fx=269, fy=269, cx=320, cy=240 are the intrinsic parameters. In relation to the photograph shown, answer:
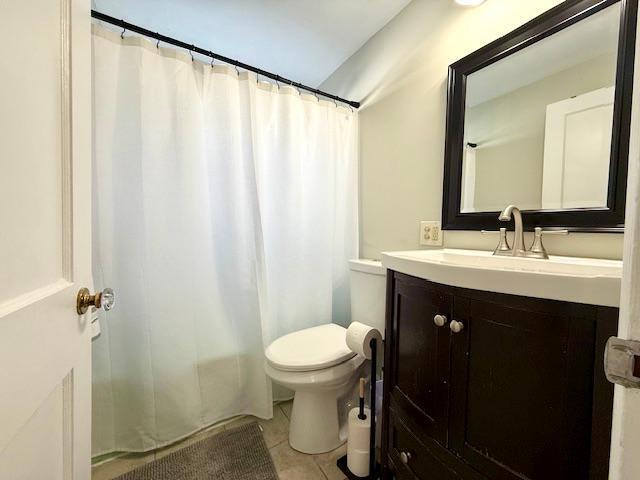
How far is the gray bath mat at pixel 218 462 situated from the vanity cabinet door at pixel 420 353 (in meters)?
0.75

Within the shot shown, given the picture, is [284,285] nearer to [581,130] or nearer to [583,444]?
[583,444]

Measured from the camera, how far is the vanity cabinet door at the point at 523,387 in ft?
1.67

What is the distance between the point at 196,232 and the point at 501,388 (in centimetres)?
129

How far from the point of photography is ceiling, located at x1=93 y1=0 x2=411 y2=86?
1.38 m

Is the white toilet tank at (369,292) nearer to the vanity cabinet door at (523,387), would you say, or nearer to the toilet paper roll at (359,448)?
the toilet paper roll at (359,448)

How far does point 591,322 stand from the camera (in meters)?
0.49

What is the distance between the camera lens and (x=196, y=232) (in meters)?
1.31

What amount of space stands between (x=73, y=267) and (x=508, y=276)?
0.92 metres

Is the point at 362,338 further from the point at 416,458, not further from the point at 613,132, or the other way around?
the point at 613,132

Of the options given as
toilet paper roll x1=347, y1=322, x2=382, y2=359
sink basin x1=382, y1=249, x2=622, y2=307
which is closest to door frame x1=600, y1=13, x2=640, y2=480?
sink basin x1=382, y1=249, x2=622, y2=307

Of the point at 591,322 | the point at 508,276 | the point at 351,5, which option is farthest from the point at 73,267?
the point at 351,5

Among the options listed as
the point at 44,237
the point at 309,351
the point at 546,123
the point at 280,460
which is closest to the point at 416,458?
the point at 309,351

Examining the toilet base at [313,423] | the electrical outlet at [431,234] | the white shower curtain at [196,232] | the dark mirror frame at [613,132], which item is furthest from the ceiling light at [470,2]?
the toilet base at [313,423]

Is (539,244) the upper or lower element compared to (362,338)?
upper
